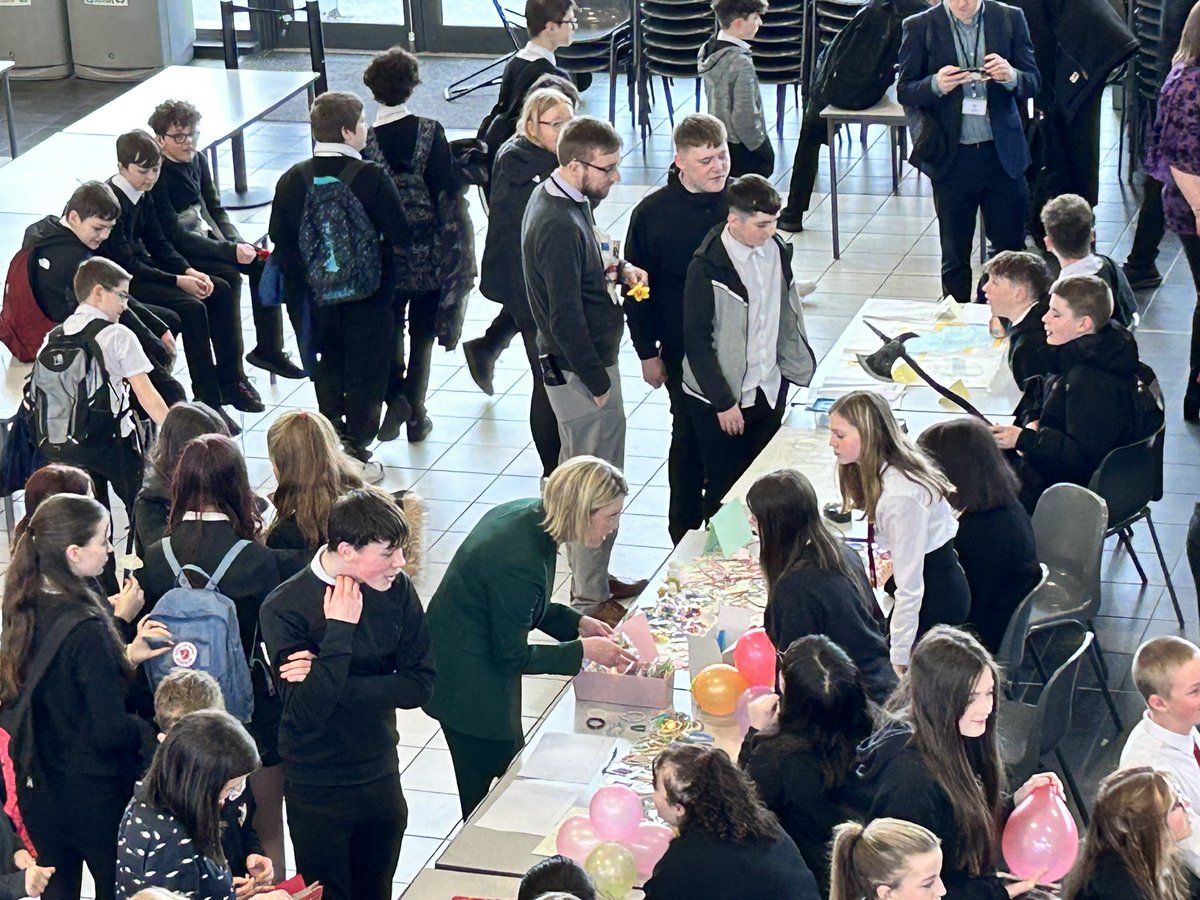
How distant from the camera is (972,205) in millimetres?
8070

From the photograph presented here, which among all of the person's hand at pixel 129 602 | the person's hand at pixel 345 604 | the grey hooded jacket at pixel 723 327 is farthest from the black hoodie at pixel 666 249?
the person's hand at pixel 345 604

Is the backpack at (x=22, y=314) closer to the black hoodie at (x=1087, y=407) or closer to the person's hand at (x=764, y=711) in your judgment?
the black hoodie at (x=1087, y=407)

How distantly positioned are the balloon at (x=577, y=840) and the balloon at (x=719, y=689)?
61 cm

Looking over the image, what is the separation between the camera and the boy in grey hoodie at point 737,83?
339 inches

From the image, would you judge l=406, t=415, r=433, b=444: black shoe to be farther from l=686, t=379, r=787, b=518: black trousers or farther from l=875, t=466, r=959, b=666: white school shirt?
l=875, t=466, r=959, b=666: white school shirt

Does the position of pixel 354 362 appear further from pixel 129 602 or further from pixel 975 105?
pixel 975 105

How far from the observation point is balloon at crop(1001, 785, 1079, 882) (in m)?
3.98

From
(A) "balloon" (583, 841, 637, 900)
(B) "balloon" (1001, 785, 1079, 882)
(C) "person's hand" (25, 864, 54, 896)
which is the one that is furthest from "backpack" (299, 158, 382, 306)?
(B) "balloon" (1001, 785, 1079, 882)

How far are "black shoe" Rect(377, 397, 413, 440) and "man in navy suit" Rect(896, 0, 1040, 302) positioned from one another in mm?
2528

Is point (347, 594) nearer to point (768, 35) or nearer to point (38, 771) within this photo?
point (38, 771)

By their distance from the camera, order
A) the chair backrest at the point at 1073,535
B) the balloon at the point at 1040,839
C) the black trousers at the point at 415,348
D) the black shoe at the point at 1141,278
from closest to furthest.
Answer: the balloon at the point at 1040,839
the chair backrest at the point at 1073,535
the black trousers at the point at 415,348
the black shoe at the point at 1141,278

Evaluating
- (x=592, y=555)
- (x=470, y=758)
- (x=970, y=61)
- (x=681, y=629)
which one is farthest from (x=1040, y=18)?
(x=470, y=758)

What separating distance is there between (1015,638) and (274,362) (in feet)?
13.7

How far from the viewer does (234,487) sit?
15.4ft
